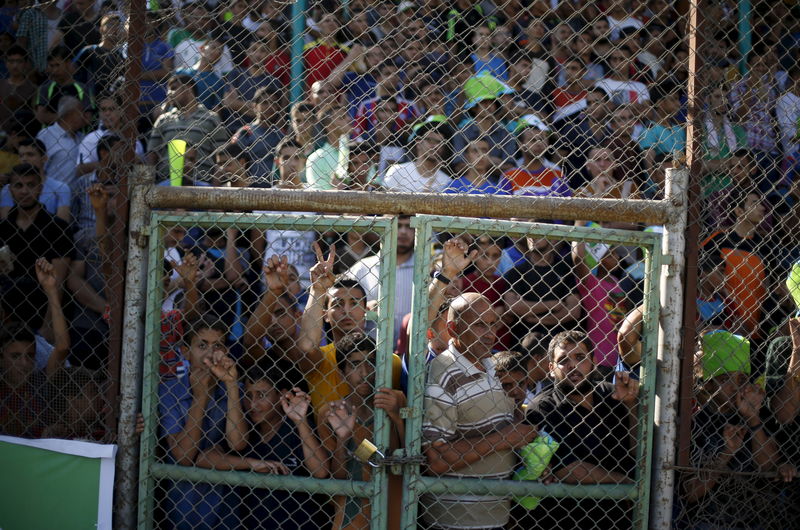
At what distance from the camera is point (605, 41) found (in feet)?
25.2

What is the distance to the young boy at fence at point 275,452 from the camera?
384 centimetres

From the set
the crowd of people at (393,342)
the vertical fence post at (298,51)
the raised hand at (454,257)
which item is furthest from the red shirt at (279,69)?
the raised hand at (454,257)

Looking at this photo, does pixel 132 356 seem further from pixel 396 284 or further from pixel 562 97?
pixel 562 97

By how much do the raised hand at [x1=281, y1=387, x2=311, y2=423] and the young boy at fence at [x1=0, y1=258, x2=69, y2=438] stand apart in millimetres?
1128

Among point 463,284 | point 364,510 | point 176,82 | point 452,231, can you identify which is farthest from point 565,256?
point 176,82

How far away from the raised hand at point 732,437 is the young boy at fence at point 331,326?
5.01 feet

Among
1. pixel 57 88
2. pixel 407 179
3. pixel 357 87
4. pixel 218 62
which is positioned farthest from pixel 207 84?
pixel 407 179

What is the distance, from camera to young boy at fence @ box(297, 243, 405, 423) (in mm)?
3939

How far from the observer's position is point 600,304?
504 cm

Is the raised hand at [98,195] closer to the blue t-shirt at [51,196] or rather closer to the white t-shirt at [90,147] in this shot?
the blue t-shirt at [51,196]

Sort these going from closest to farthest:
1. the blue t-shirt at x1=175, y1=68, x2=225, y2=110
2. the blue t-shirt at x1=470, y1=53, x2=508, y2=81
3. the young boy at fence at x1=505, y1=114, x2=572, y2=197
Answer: the young boy at fence at x1=505, y1=114, x2=572, y2=197 < the blue t-shirt at x1=175, y1=68, x2=225, y2=110 < the blue t-shirt at x1=470, y1=53, x2=508, y2=81

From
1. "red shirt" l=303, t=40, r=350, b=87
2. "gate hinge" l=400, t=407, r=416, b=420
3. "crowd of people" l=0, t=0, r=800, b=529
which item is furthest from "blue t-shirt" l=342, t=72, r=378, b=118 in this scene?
"gate hinge" l=400, t=407, r=416, b=420

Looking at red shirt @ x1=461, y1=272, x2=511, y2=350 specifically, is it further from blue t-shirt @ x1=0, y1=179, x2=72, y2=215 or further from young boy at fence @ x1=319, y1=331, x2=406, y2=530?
blue t-shirt @ x1=0, y1=179, x2=72, y2=215

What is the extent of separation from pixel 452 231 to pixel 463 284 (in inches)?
64.6
